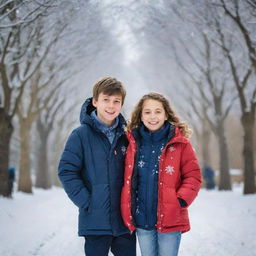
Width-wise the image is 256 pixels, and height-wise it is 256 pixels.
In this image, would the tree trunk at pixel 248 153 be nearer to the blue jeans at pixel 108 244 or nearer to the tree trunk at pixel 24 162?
the tree trunk at pixel 24 162

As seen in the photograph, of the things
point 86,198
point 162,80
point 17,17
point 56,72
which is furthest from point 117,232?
point 162,80

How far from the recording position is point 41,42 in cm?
1243

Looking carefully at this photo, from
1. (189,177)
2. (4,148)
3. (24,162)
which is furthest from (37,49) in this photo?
(189,177)

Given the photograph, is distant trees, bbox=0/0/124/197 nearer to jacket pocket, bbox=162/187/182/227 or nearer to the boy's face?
the boy's face

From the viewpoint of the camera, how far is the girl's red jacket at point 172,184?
3209mm

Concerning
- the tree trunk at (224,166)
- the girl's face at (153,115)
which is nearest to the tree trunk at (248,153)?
the tree trunk at (224,166)

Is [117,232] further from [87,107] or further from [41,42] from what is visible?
[41,42]

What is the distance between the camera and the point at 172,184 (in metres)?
3.25

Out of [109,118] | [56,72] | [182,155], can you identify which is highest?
[56,72]

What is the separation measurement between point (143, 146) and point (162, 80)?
63.1 ft

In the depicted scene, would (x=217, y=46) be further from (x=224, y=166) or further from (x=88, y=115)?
(x=88, y=115)

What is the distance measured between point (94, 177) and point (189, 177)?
0.85m

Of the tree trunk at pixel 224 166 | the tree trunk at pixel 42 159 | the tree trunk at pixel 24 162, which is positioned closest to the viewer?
the tree trunk at pixel 24 162

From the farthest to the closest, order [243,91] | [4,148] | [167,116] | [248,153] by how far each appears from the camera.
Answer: [248,153], [243,91], [4,148], [167,116]
